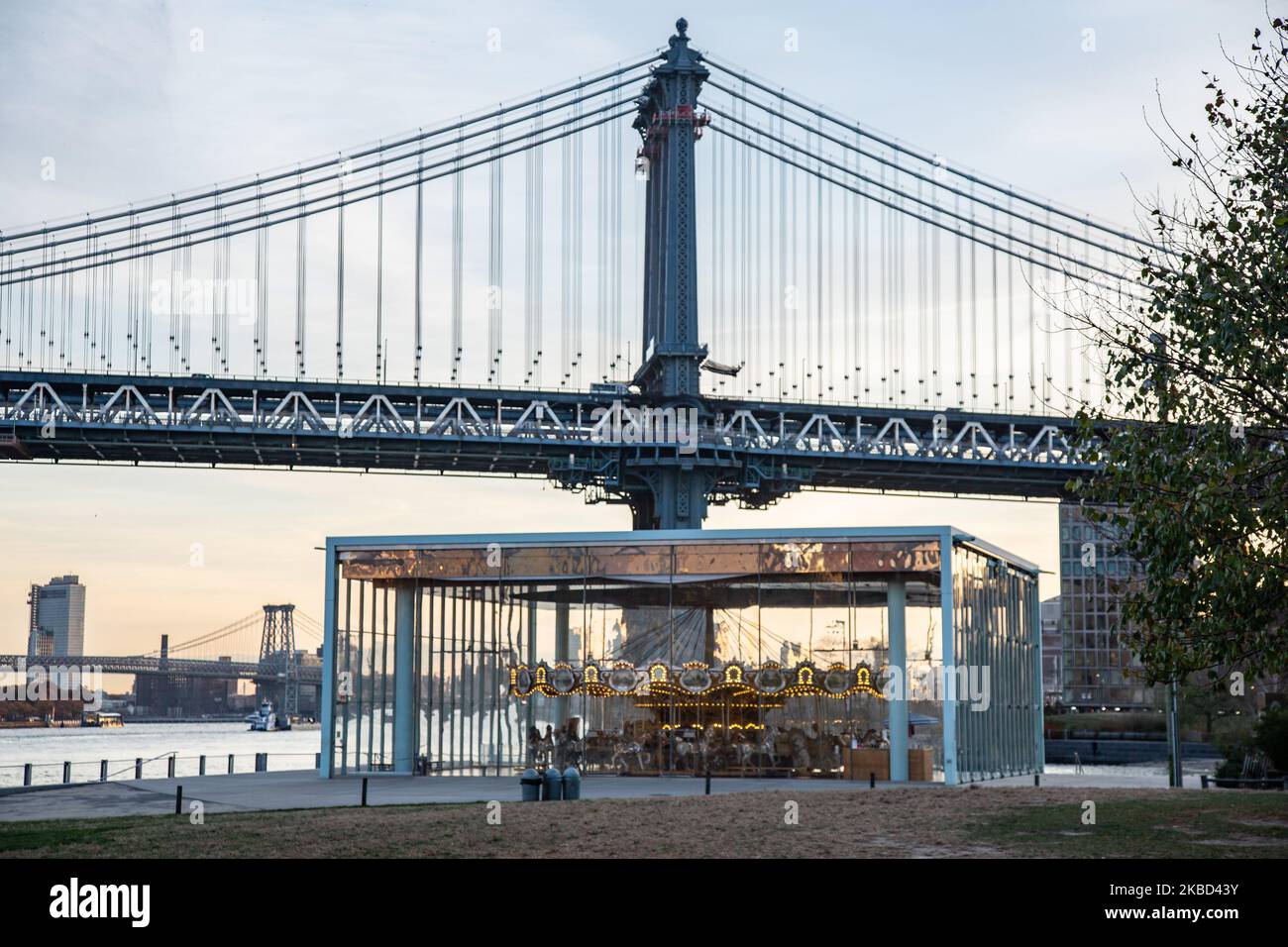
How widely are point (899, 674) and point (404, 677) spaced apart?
13.0 meters

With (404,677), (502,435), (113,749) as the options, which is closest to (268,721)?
(113,749)

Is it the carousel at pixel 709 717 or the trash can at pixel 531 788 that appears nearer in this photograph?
the trash can at pixel 531 788

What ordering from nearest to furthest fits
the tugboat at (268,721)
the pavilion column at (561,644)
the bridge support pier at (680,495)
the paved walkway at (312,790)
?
the paved walkway at (312,790) → the pavilion column at (561,644) → the bridge support pier at (680,495) → the tugboat at (268,721)

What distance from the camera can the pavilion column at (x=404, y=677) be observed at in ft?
140

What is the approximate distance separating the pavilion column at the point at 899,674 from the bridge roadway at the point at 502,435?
45.8 m

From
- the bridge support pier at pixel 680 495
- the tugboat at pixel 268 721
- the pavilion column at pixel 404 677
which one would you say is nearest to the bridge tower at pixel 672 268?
the bridge support pier at pixel 680 495

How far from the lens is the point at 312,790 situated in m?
35.0

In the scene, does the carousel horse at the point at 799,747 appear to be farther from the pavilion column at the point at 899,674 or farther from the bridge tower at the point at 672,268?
the bridge tower at the point at 672,268

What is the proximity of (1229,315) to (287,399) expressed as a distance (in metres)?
71.2

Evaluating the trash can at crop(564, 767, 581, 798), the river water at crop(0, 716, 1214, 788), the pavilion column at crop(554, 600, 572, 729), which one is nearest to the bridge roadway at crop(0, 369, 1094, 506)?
the river water at crop(0, 716, 1214, 788)

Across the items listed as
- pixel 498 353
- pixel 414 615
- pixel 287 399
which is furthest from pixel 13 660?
pixel 414 615
